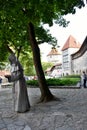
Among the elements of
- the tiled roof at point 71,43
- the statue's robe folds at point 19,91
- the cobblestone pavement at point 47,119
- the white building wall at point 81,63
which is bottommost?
the cobblestone pavement at point 47,119

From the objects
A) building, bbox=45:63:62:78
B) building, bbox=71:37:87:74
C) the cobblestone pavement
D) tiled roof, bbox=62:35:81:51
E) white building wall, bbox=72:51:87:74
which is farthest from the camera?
tiled roof, bbox=62:35:81:51

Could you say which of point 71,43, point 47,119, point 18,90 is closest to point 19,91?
point 18,90

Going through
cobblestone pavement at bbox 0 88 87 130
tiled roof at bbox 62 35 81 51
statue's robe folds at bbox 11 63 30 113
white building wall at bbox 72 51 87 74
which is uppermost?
tiled roof at bbox 62 35 81 51

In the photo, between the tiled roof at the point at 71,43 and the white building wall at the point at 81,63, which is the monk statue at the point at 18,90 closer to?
the white building wall at the point at 81,63

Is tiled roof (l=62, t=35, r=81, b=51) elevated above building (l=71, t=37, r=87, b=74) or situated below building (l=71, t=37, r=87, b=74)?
above

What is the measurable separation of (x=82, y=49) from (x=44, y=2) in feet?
128

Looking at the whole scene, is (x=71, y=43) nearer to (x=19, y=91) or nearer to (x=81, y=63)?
(x=81, y=63)

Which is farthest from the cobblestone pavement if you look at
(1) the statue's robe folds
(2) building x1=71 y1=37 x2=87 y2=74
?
(2) building x1=71 y1=37 x2=87 y2=74

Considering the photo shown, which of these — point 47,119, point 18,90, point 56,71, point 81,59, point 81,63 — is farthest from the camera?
point 56,71

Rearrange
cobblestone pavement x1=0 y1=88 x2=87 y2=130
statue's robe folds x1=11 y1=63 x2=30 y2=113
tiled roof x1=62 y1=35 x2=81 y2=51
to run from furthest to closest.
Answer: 1. tiled roof x1=62 y1=35 x2=81 y2=51
2. statue's robe folds x1=11 y1=63 x2=30 y2=113
3. cobblestone pavement x1=0 y1=88 x2=87 y2=130

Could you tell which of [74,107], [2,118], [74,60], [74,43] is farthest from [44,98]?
[74,43]

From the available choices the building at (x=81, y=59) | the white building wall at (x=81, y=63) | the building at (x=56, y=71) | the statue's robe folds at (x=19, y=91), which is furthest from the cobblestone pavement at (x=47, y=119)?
the building at (x=56, y=71)

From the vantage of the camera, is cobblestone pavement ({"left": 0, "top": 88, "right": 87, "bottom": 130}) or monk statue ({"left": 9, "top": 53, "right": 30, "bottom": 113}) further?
monk statue ({"left": 9, "top": 53, "right": 30, "bottom": 113})

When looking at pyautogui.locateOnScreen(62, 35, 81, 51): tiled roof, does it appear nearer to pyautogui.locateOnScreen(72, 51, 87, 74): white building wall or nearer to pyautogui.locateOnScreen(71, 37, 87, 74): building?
pyautogui.locateOnScreen(71, 37, 87, 74): building
